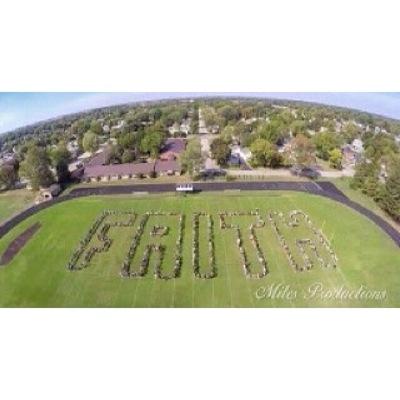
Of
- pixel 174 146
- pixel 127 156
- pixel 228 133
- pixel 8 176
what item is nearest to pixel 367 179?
pixel 228 133

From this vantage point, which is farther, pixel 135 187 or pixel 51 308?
pixel 135 187

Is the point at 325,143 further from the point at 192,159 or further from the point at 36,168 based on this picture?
the point at 36,168

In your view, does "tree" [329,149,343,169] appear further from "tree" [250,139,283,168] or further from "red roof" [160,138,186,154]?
"red roof" [160,138,186,154]

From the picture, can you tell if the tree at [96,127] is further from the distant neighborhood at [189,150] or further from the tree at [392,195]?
the tree at [392,195]

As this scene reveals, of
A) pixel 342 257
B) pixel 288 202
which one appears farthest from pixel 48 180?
pixel 342 257

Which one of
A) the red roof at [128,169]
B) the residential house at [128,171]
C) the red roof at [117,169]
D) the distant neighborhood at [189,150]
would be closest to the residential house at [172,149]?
the distant neighborhood at [189,150]

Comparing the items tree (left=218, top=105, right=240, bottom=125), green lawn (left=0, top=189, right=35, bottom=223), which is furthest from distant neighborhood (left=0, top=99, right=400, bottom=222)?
tree (left=218, top=105, right=240, bottom=125)

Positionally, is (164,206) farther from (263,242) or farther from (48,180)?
(48,180)
